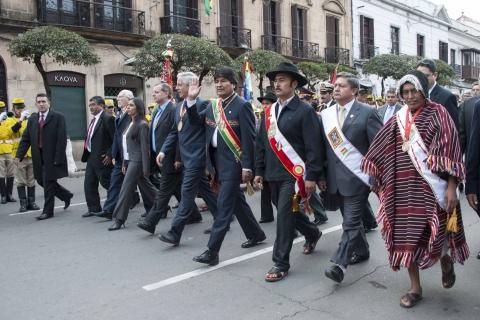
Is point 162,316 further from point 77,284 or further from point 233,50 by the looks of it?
point 233,50

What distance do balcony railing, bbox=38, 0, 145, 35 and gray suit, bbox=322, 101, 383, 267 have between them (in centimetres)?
1496

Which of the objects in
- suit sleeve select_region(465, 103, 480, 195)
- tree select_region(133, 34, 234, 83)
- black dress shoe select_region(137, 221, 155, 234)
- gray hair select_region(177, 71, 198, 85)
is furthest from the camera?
tree select_region(133, 34, 234, 83)

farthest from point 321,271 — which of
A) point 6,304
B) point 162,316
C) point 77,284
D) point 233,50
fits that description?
point 233,50

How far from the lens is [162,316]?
387 cm

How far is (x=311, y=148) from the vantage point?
14.9 feet

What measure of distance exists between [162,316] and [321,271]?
162 centimetres

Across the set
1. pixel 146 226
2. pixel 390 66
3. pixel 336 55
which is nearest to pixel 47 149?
pixel 146 226

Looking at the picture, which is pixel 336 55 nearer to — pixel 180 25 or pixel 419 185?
pixel 180 25

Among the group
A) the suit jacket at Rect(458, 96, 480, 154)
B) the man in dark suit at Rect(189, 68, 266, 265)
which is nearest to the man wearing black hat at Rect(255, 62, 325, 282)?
the man in dark suit at Rect(189, 68, 266, 265)

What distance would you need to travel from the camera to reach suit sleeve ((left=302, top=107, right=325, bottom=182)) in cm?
452

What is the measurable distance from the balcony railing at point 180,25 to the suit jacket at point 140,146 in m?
14.4

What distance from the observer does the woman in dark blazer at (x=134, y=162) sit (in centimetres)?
672

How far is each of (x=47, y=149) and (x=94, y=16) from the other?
11.9 metres

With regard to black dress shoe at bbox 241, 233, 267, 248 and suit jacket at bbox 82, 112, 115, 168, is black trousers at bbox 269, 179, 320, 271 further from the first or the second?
suit jacket at bbox 82, 112, 115, 168
